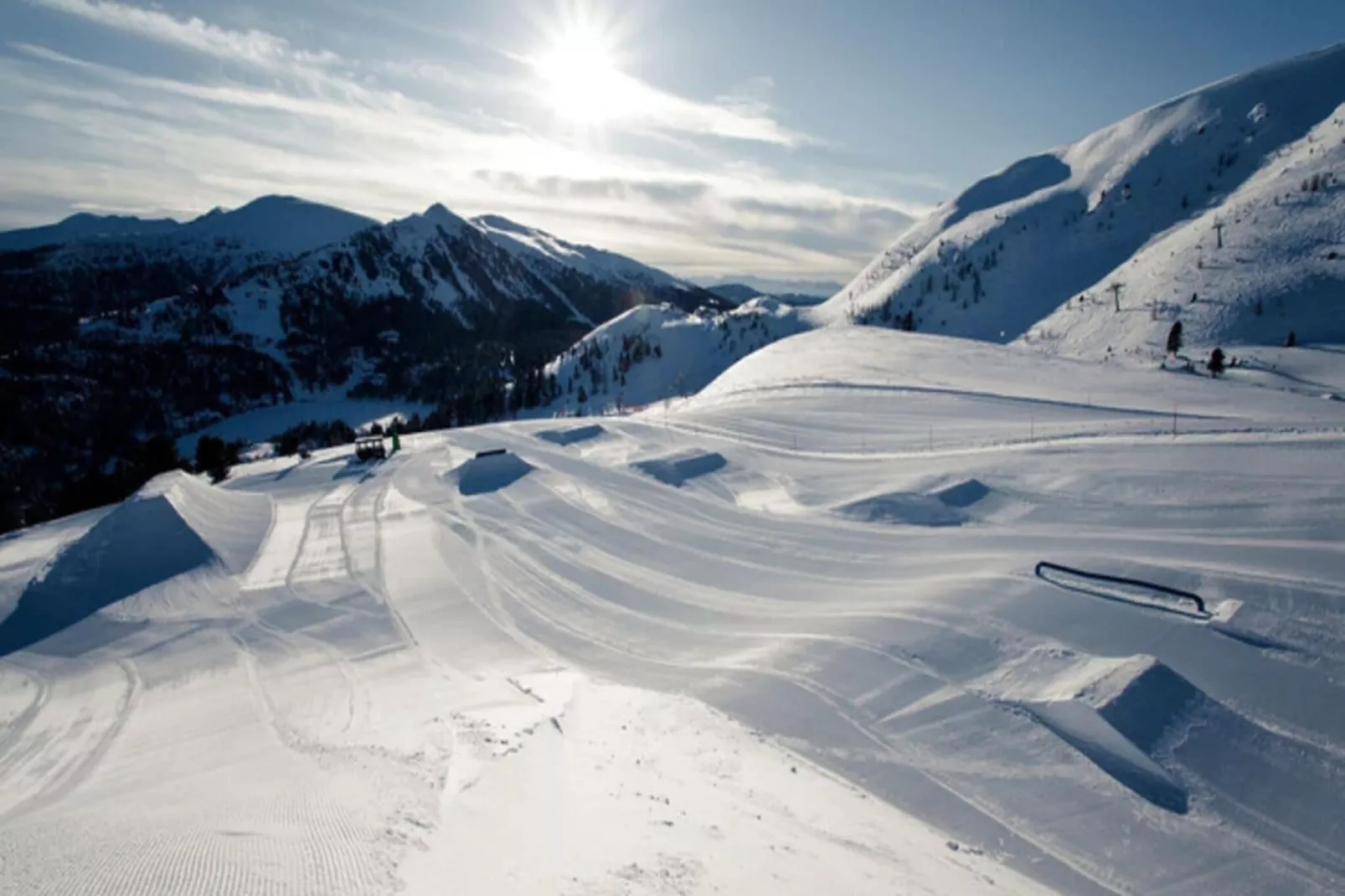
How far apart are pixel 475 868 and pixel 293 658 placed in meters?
11.7

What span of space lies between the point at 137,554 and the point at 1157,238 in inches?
5784

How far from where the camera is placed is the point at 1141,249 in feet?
395

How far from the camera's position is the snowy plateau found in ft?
27.2

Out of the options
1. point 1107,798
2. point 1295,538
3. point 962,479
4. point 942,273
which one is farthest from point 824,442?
point 942,273

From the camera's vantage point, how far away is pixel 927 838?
906 cm

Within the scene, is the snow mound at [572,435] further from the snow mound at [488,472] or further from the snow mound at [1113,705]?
the snow mound at [1113,705]

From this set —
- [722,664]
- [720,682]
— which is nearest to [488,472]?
[722,664]

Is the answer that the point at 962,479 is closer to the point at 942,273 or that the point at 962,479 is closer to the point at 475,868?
the point at 475,868

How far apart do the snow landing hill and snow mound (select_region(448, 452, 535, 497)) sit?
52595mm

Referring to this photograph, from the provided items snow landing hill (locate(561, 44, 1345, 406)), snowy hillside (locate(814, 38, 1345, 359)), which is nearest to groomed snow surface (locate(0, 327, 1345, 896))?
snow landing hill (locate(561, 44, 1345, 406))

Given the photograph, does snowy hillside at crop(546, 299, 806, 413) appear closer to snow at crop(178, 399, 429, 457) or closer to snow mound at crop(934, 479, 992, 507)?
snow at crop(178, 399, 429, 457)

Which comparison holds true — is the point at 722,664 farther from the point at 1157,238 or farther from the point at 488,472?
the point at 1157,238

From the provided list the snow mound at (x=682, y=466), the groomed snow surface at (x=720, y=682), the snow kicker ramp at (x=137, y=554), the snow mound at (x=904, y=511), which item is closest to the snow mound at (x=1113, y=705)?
the groomed snow surface at (x=720, y=682)

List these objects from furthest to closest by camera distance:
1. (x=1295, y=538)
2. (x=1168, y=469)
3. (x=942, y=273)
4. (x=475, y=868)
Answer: (x=942, y=273)
(x=1168, y=469)
(x=1295, y=538)
(x=475, y=868)
